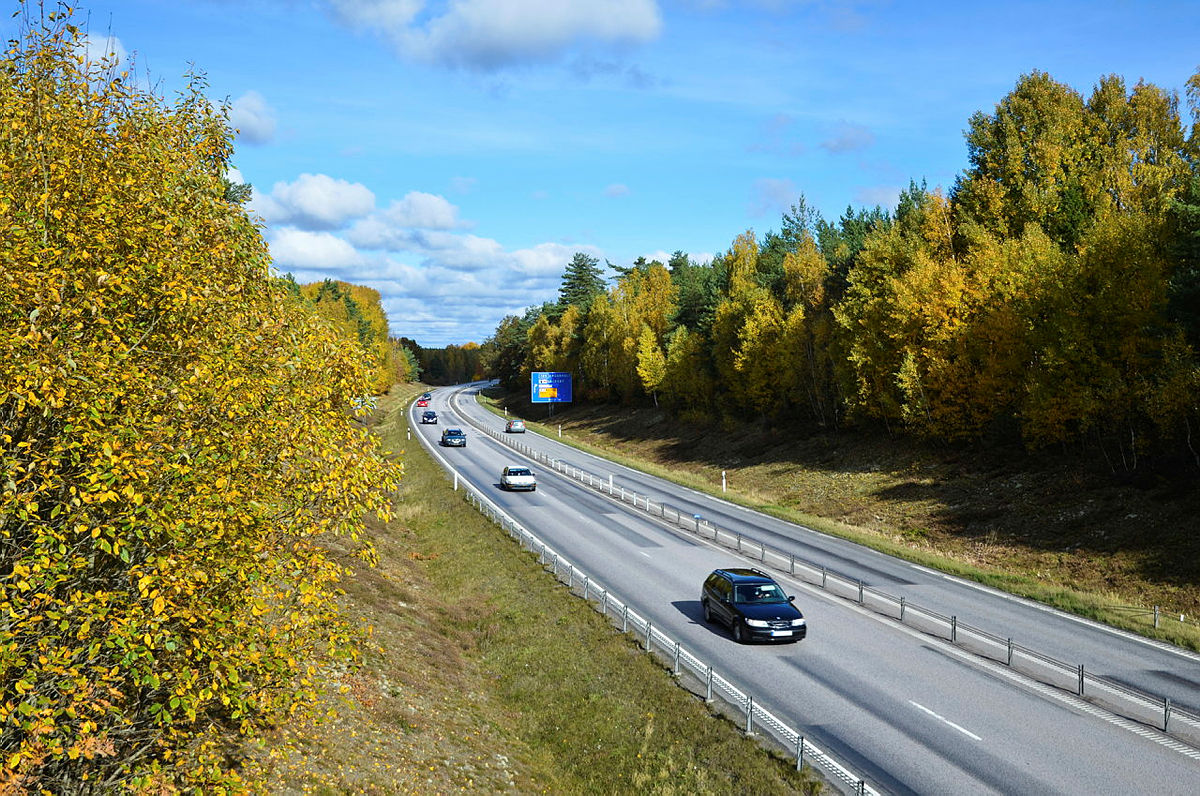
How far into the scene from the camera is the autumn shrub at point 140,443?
673 centimetres

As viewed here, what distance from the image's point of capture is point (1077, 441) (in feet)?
127

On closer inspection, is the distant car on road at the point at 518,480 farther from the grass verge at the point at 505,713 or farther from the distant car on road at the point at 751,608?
the distant car on road at the point at 751,608

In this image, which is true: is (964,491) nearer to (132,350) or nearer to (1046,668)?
(1046,668)

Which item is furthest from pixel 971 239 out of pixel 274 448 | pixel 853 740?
pixel 274 448

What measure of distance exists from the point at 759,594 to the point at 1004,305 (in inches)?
1145

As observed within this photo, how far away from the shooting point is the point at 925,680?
17.5 metres

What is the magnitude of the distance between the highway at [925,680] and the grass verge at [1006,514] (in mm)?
2341

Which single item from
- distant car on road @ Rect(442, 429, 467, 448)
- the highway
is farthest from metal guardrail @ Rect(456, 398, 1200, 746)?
distant car on road @ Rect(442, 429, 467, 448)

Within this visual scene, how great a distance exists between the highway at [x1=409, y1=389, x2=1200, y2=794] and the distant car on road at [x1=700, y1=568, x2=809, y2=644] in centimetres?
42

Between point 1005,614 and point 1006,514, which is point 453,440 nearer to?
point 1006,514

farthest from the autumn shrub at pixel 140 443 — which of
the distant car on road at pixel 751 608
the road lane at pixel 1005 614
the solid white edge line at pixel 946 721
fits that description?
the road lane at pixel 1005 614

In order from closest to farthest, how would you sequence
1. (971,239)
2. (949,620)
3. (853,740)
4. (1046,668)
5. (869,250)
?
(853,740) → (1046,668) → (949,620) → (971,239) → (869,250)

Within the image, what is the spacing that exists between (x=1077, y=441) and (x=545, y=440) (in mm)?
48863

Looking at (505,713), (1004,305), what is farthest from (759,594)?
(1004,305)
